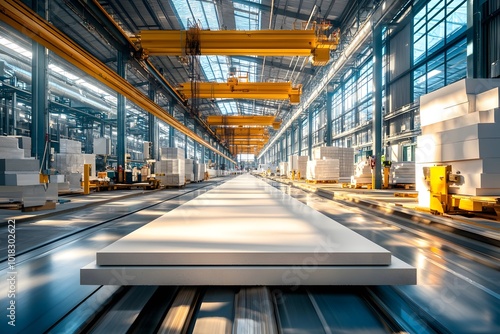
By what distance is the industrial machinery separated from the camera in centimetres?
341

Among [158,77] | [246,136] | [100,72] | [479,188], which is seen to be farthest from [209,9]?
[246,136]

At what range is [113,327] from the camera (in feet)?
4.19

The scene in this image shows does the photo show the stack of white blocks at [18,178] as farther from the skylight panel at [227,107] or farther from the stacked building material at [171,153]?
the skylight panel at [227,107]

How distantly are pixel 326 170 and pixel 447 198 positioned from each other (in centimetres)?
748

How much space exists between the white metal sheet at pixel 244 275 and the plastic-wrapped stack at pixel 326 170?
983cm

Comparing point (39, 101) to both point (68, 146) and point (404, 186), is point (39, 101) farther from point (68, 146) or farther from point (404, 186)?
point (404, 186)

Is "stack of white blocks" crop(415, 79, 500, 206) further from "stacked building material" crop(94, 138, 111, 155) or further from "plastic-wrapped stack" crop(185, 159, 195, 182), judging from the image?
"plastic-wrapped stack" crop(185, 159, 195, 182)

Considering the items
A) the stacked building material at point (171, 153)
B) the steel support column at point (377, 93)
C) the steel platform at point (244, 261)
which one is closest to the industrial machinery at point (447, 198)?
the steel platform at point (244, 261)

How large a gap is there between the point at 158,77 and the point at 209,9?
3538 millimetres

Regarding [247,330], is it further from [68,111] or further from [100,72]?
[68,111]

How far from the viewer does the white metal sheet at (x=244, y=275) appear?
56.1 inches

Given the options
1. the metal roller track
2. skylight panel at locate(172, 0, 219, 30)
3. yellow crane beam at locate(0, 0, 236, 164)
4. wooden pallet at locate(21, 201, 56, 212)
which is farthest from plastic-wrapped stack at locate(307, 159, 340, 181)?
the metal roller track

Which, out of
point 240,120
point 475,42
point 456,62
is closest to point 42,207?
point 475,42

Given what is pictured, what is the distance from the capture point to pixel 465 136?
338 cm
